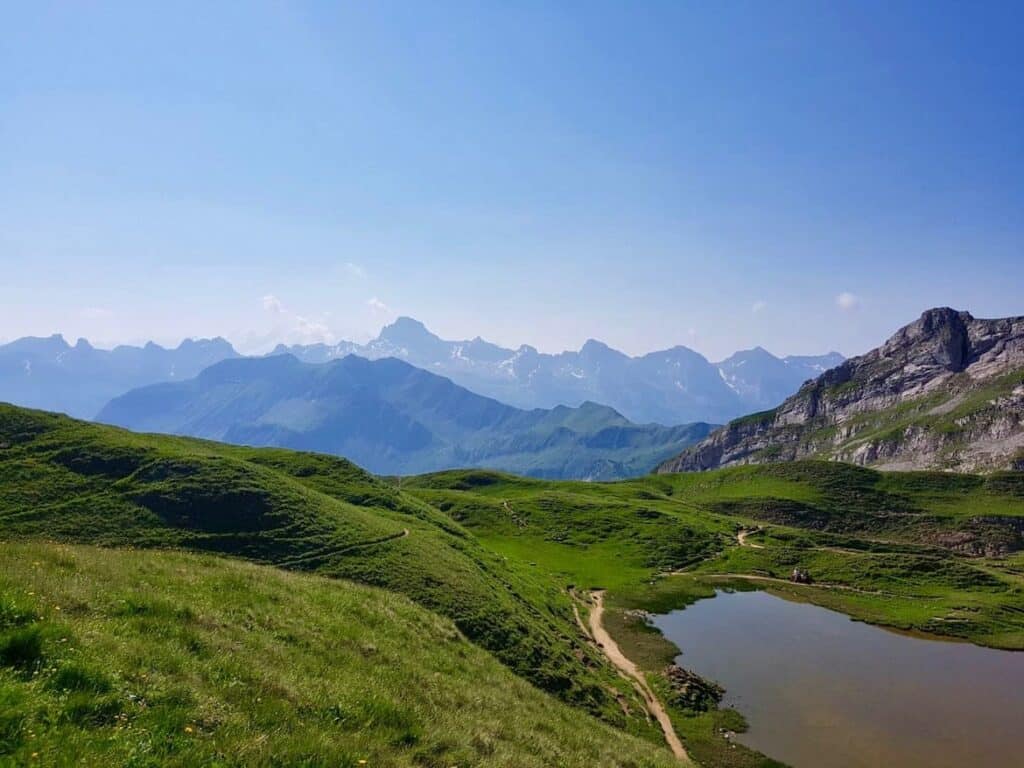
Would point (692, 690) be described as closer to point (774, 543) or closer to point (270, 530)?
point (270, 530)

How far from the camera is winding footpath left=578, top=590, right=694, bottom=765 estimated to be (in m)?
42.8

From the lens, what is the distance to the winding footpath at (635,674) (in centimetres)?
4281

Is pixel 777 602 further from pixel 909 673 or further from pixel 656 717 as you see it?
pixel 656 717

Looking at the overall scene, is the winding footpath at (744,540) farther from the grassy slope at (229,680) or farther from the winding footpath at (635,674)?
the grassy slope at (229,680)

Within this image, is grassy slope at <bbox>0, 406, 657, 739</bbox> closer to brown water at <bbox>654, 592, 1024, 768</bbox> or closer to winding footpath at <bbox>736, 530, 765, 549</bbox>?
brown water at <bbox>654, 592, 1024, 768</bbox>

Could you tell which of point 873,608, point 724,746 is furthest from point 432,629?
point 873,608

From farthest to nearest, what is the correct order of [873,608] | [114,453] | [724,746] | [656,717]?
[873,608] → [114,453] → [656,717] → [724,746]

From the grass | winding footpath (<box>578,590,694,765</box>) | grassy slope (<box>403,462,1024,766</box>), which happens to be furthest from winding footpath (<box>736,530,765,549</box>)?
winding footpath (<box>578,590,694,765</box>)

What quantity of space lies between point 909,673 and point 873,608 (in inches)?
1097

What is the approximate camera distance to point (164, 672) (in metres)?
14.3

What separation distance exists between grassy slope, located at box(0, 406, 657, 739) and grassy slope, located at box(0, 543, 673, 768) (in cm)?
1654

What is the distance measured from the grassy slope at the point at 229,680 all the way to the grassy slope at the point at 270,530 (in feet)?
54.3

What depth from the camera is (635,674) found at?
5556cm

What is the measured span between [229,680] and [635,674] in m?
49.8
